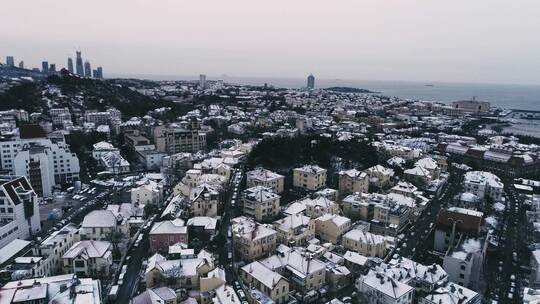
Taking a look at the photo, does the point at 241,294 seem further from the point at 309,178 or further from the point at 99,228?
Result: the point at 309,178

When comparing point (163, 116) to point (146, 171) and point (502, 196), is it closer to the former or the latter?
point (146, 171)

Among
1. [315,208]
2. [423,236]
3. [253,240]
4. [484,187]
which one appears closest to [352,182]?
[315,208]

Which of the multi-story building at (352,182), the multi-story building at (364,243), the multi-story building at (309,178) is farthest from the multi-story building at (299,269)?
the multi-story building at (352,182)

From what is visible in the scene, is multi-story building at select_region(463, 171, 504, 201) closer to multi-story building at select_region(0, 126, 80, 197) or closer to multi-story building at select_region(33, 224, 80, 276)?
multi-story building at select_region(33, 224, 80, 276)

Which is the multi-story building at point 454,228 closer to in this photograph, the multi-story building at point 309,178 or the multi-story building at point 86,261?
the multi-story building at point 309,178

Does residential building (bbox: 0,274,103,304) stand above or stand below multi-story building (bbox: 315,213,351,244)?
above

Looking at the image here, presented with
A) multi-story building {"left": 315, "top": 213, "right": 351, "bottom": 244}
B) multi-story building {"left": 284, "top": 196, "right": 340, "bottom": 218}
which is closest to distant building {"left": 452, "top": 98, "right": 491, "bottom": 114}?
multi-story building {"left": 284, "top": 196, "right": 340, "bottom": 218}

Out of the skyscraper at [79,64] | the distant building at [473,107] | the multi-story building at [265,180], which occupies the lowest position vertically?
the multi-story building at [265,180]
